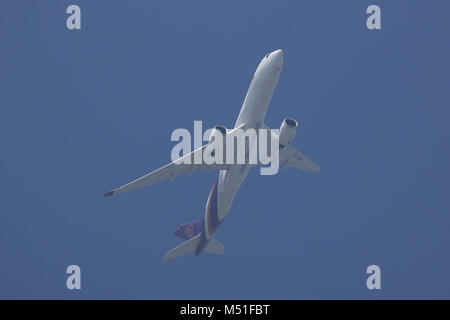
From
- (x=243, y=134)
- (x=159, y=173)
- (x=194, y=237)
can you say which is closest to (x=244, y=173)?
(x=243, y=134)

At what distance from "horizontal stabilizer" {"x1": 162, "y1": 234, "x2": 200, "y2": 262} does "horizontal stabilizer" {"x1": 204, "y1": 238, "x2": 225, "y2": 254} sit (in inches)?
90.7

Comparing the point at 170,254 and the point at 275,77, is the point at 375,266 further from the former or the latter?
the point at 275,77

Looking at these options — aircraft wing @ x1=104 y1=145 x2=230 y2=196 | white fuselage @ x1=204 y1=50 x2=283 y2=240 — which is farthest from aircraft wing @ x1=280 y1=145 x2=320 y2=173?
aircraft wing @ x1=104 y1=145 x2=230 y2=196

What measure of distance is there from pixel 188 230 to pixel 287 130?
17.4 meters

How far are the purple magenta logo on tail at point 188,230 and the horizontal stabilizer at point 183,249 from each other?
938 millimetres

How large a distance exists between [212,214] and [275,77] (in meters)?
14.0

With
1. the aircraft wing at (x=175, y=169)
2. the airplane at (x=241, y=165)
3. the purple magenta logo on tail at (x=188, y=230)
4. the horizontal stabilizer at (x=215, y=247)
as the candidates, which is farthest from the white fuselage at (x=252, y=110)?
the horizontal stabilizer at (x=215, y=247)

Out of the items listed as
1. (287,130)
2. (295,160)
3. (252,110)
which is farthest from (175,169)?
(295,160)

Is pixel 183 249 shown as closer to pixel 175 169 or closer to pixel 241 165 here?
pixel 175 169

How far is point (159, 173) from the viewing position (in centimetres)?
5212

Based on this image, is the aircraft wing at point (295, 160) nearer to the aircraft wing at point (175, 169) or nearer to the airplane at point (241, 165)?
the airplane at point (241, 165)

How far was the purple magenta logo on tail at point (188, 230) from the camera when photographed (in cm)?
6225

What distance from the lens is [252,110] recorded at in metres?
51.3

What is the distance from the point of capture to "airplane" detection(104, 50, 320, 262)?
50156 mm
